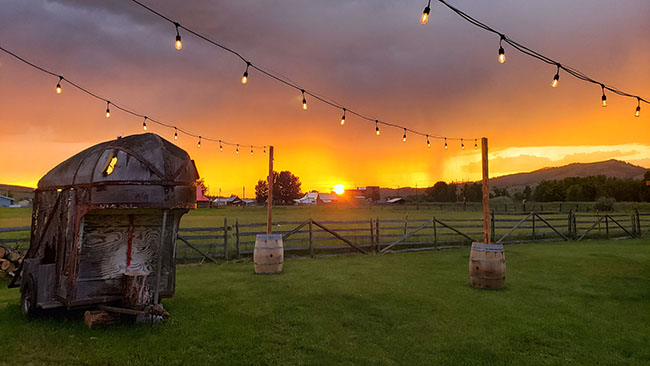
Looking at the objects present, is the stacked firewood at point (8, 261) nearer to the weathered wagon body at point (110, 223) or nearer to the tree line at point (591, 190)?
the weathered wagon body at point (110, 223)

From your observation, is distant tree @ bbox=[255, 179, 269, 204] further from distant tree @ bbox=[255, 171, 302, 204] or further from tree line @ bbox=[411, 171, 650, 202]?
tree line @ bbox=[411, 171, 650, 202]

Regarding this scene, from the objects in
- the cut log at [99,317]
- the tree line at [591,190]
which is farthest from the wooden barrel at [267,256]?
the tree line at [591,190]

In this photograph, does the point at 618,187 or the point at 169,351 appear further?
the point at 618,187

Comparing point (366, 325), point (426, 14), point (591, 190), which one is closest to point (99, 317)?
point (366, 325)

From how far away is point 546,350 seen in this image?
15.9 feet

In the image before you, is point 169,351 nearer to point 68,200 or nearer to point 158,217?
point 158,217

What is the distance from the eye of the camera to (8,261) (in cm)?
878

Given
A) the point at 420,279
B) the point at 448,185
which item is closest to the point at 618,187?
the point at 448,185

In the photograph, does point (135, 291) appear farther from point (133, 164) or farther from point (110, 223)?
point (133, 164)

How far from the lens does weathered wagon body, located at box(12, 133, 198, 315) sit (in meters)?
5.21

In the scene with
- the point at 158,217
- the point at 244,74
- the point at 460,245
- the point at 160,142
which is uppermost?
the point at 244,74

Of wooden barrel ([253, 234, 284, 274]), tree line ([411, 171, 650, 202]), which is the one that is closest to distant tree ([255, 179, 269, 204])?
tree line ([411, 171, 650, 202])

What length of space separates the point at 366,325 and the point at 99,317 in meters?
3.89

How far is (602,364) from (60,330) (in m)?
7.05
